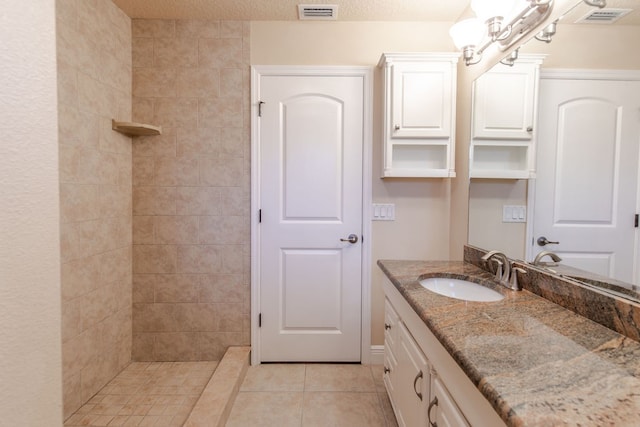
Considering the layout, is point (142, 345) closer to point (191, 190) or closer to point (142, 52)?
point (191, 190)

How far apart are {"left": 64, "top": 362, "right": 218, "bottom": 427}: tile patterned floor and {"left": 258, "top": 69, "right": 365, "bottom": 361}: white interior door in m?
0.53

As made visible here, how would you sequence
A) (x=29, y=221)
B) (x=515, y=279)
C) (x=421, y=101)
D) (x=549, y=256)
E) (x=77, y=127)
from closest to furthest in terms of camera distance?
1. (x=29, y=221)
2. (x=549, y=256)
3. (x=515, y=279)
4. (x=77, y=127)
5. (x=421, y=101)

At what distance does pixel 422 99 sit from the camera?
85.2 inches

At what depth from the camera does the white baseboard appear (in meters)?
2.43

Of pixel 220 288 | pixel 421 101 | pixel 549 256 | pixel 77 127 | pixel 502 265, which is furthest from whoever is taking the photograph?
pixel 220 288

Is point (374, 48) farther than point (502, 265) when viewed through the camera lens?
Yes

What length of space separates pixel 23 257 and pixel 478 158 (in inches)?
80.2

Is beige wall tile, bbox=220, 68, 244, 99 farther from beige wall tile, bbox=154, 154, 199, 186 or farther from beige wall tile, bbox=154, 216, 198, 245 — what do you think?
beige wall tile, bbox=154, 216, 198, 245

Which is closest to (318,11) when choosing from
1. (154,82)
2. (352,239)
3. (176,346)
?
(154,82)

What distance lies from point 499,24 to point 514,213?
38.1 inches

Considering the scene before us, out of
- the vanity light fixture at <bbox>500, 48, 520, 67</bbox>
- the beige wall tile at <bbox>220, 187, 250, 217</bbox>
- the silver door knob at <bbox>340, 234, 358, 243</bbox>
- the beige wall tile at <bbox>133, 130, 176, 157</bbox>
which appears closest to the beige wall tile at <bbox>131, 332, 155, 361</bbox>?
the beige wall tile at <bbox>220, 187, 250, 217</bbox>

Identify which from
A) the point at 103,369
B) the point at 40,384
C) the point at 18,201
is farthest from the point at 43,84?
the point at 103,369

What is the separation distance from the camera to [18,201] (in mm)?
619

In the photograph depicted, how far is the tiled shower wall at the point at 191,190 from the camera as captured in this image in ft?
7.64
